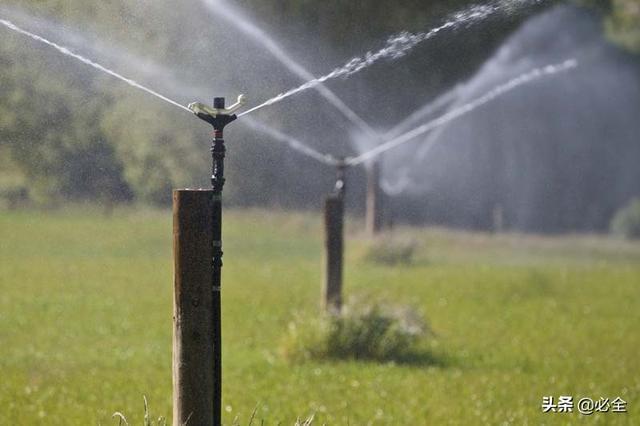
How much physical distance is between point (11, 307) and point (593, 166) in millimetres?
26455

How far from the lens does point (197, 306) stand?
5172 millimetres

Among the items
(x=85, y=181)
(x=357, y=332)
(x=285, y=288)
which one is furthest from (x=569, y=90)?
(x=357, y=332)

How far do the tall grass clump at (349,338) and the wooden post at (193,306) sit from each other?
18.0ft

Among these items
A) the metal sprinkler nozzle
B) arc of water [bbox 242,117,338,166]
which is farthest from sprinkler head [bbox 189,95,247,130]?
the metal sprinkler nozzle

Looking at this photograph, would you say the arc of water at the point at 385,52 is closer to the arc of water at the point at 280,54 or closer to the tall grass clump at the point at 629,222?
the arc of water at the point at 280,54

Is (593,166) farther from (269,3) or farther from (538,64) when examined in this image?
(269,3)

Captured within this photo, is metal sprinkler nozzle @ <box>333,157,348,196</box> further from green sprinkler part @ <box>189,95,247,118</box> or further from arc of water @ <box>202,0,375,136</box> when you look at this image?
green sprinkler part @ <box>189,95,247,118</box>

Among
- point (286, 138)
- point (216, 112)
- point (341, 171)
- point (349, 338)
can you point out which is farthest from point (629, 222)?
point (216, 112)

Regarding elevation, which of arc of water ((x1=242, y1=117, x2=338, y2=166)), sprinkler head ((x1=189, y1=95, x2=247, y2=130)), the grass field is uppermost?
arc of water ((x1=242, y1=117, x2=338, y2=166))

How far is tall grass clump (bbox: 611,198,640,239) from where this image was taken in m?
31.9

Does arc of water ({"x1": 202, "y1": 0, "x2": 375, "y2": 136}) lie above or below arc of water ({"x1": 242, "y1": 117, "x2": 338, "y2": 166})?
above

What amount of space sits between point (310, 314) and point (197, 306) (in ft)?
24.7

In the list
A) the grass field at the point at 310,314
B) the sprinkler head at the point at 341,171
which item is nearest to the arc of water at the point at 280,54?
the grass field at the point at 310,314

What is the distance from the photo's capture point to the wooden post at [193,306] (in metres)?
5.14
